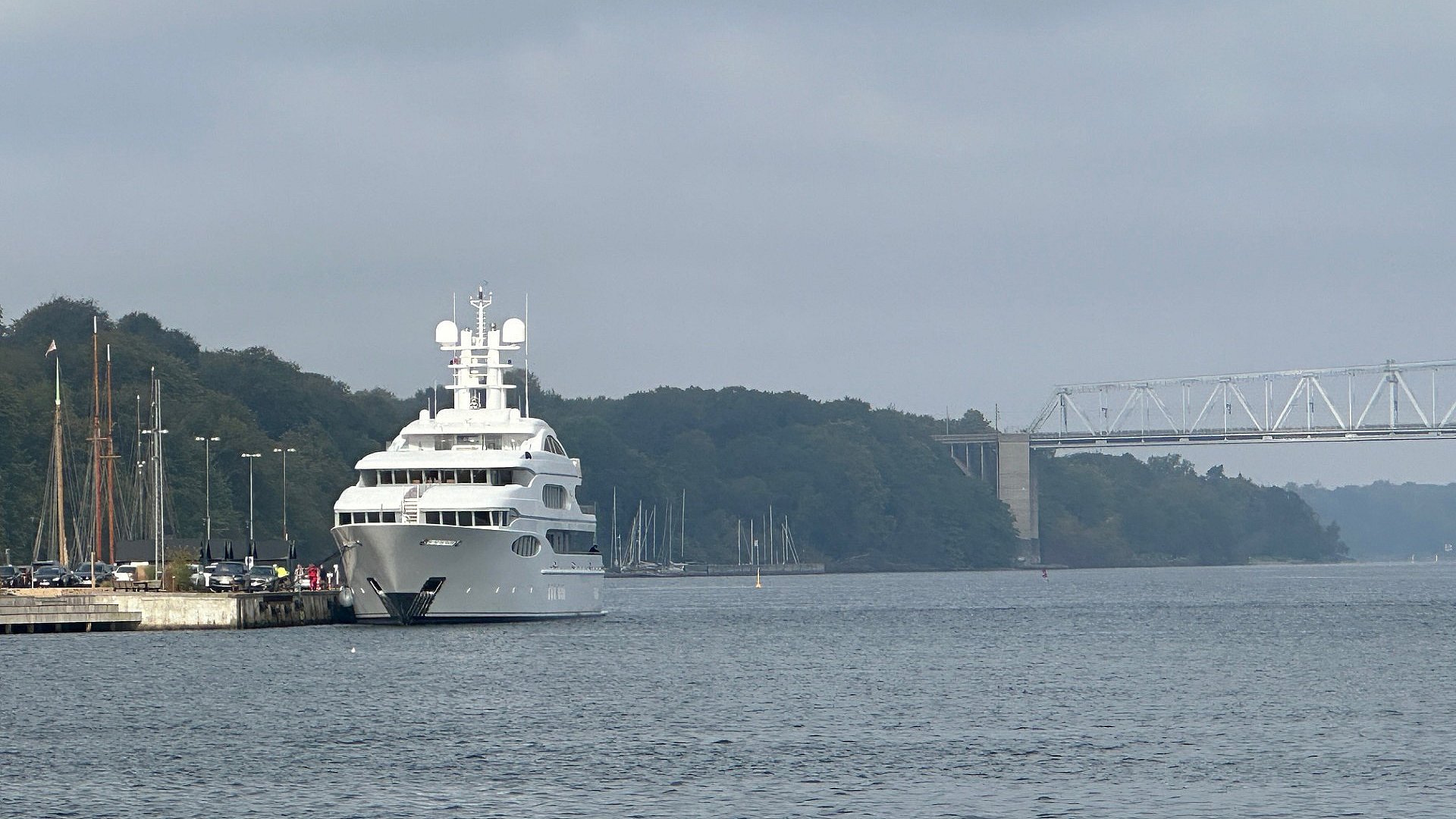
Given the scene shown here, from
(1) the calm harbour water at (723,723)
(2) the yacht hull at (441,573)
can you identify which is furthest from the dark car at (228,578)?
(2) the yacht hull at (441,573)

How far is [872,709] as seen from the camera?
60.8 m

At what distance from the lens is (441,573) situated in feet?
293

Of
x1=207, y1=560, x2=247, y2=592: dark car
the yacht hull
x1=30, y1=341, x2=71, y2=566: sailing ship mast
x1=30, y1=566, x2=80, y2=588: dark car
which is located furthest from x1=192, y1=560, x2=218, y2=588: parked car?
the yacht hull

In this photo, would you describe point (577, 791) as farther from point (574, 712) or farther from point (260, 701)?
point (260, 701)

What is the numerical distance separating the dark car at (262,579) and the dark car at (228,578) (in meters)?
0.30

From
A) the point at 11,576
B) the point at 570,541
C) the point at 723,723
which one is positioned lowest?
the point at 723,723

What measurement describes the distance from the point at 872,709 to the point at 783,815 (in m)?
19.9

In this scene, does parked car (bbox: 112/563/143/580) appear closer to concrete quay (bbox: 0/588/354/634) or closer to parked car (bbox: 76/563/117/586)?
parked car (bbox: 76/563/117/586)

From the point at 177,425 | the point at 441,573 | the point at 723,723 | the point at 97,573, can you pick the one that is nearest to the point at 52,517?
the point at 97,573

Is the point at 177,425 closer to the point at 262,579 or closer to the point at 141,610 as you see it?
the point at 262,579

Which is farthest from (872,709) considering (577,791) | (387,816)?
(387,816)

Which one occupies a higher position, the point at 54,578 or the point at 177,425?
the point at 177,425

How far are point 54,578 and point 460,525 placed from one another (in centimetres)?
3193

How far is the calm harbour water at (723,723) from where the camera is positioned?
43.4 metres
